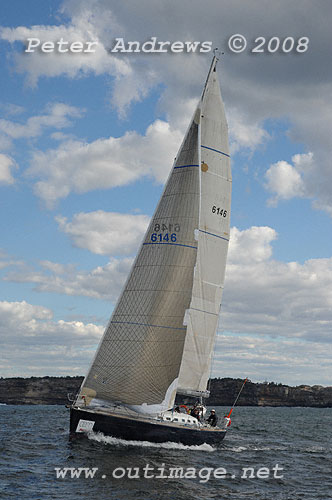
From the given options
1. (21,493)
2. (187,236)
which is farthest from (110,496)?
(187,236)

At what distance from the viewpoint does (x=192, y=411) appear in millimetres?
30703

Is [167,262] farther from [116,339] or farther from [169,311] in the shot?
[116,339]

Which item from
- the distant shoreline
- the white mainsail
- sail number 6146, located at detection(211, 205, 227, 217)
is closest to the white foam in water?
the white mainsail

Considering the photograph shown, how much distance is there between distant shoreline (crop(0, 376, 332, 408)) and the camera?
16325cm

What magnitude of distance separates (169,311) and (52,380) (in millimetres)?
146307

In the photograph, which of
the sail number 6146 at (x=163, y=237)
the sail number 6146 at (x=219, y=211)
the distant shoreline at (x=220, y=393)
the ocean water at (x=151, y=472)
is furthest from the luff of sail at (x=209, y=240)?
the distant shoreline at (x=220, y=393)

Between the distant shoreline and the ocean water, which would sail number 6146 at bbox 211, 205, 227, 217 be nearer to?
the ocean water

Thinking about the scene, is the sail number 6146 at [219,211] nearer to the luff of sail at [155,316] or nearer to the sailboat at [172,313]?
the sailboat at [172,313]

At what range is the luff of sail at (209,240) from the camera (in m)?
32.9

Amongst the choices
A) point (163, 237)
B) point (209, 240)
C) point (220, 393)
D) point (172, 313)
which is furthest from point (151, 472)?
point (220, 393)

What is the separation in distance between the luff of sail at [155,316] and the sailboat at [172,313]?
5 centimetres

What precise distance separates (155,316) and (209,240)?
6817 mm

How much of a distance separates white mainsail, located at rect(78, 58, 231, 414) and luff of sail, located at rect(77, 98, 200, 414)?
50 millimetres

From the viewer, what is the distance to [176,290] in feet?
96.4
